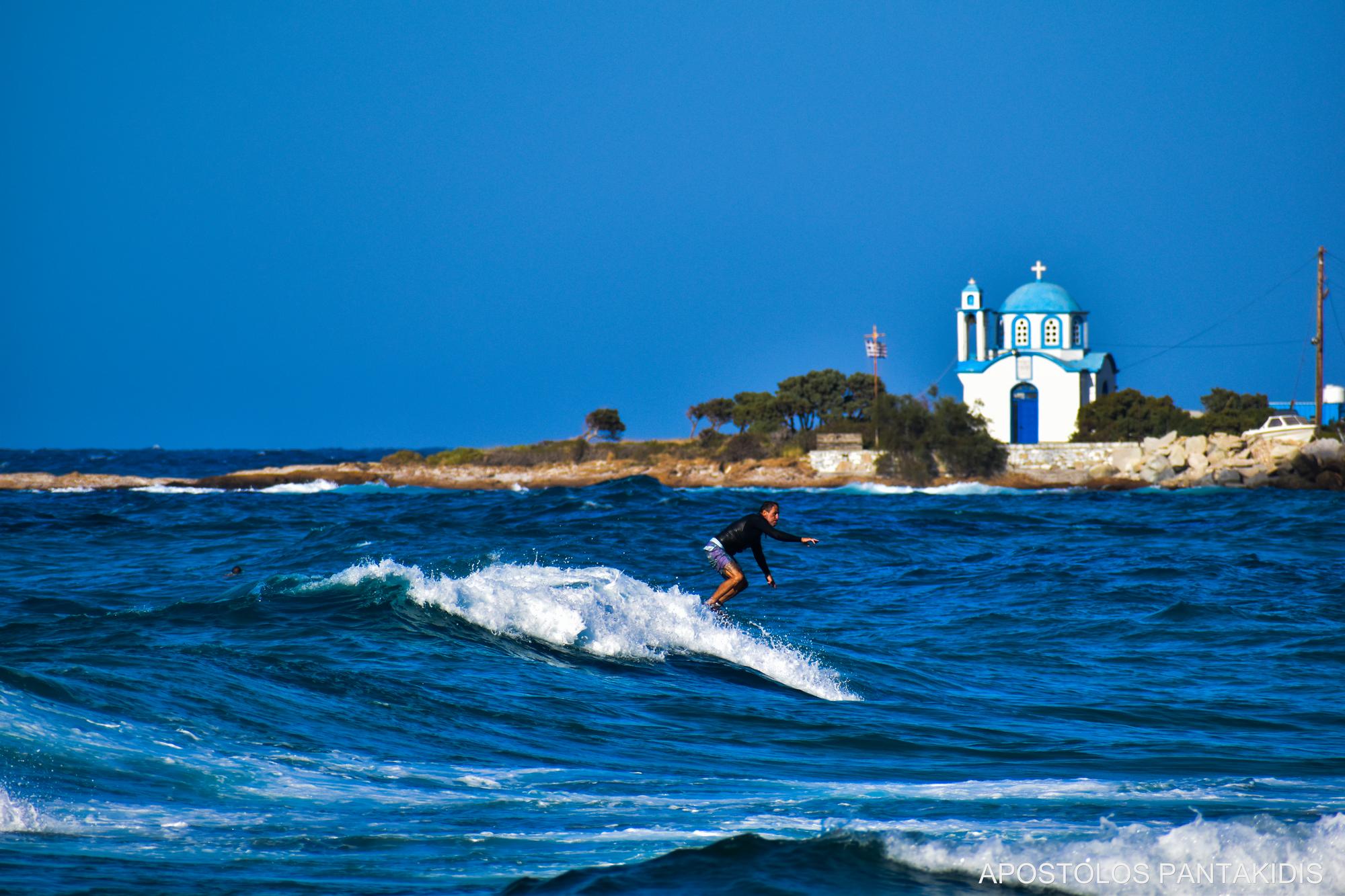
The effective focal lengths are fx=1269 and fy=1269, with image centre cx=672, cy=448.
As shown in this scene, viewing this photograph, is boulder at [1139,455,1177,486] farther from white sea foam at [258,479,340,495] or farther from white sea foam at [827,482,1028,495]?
white sea foam at [258,479,340,495]

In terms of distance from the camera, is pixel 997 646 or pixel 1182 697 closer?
pixel 1182 697

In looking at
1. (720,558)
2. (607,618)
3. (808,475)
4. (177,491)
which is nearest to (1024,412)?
(808,475)

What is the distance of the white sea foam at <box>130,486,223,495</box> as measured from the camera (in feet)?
162

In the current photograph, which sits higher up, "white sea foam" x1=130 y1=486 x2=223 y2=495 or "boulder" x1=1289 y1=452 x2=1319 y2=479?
"boulder" x1=1289 y1=452 x2=1319 y2=479

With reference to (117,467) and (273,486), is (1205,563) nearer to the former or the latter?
(273,486)

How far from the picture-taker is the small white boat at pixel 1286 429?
47875 mm

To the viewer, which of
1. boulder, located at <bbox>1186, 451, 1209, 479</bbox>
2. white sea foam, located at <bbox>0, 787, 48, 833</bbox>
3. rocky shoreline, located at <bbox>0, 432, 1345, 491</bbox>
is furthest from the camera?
boulder, located at <bbox>1186, 451, 1209, 479</bbox>

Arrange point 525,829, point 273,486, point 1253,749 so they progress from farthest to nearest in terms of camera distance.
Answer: point 273,486 → point 1253,749 → point 525,829

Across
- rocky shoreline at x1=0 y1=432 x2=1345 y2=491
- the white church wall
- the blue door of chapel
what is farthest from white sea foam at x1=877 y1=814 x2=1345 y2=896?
the blue door of chapel

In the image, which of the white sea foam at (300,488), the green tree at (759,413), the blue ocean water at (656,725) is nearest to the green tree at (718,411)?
the green tree at (759,413)

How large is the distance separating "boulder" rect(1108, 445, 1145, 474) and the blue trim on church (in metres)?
6.42

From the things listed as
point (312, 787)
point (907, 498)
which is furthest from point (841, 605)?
point (907, 498)

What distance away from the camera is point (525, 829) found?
268 inches

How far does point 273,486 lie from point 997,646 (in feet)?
151
